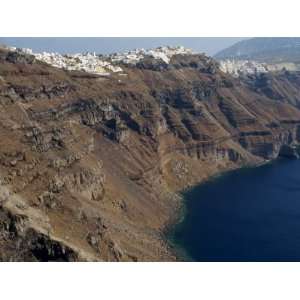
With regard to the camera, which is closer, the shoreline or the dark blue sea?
the shoreline

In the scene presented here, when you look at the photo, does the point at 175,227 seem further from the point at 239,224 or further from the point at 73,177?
the point at 73,177

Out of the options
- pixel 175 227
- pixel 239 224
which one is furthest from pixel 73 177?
pixel 239 224

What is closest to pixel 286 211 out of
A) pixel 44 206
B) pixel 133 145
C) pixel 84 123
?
pixel 133 145

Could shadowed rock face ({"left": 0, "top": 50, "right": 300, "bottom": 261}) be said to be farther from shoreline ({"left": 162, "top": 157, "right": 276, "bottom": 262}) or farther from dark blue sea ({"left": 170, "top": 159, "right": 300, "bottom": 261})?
dark blue sea ({"left": 170, "top": 159, "right": 300, "bottom": 261})

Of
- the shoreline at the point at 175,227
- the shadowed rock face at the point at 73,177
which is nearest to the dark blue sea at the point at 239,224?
the shoreline at the point at 175,227

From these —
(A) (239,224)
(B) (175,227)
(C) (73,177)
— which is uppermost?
(C) (73,177)

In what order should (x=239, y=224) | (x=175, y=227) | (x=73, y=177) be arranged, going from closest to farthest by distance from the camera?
(x=73, y=177)
(x=175, y=227)
(x=239, y=224)

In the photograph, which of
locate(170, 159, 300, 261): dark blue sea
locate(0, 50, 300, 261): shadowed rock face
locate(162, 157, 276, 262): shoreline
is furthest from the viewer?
locate(170, 159, 300, 261): dark blue sea

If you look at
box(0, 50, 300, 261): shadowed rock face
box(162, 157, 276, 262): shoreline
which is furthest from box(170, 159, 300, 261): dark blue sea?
box(0, 50, 300, 261): shadowed rock face

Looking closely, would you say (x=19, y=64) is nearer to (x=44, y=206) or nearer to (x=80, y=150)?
(x=80, y=150)
